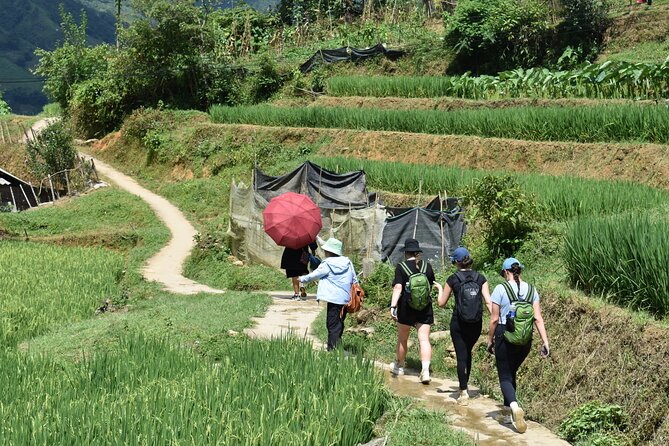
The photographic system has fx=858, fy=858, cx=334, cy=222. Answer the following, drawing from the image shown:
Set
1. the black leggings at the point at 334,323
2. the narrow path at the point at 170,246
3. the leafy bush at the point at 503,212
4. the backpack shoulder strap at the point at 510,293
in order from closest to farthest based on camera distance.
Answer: the backpack shoulder strap at the point at 510,293 → the black leggings at the point at 334,323 → the leafy bush at the point at 503,212 → the narrow path at the point at 170,246

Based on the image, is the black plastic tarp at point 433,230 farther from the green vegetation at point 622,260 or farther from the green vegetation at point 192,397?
the green vegetation at point 192,397

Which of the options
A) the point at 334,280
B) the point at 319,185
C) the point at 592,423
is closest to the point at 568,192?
the point at 319,185

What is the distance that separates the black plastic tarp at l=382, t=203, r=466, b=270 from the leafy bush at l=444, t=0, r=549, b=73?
1766 cm

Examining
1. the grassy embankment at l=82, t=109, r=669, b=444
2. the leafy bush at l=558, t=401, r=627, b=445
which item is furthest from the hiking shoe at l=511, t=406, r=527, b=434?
the grassy embankment at l=82, t=109, r=669, b=444

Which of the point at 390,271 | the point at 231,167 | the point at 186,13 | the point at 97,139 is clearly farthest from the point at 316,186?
the point at 97,139

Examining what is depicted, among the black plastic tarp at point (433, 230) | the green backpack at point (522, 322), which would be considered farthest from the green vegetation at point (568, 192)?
the green backpack at point (522, 322)

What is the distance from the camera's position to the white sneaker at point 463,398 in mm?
9469

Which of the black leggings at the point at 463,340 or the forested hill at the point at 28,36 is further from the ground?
the forested hill at the point at 28,36

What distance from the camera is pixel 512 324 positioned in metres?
8.66

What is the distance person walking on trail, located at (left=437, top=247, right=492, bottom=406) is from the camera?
934cm

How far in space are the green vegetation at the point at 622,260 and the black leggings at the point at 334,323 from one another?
10.3ft

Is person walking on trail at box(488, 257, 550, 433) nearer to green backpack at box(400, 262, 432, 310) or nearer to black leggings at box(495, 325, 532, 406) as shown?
black leggings at box(495, 325, 532, 406)

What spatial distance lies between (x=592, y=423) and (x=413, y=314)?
255cm

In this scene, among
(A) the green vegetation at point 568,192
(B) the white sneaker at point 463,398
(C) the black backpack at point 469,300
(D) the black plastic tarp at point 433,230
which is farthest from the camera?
(D) the black plastic tarp at point 433,230
